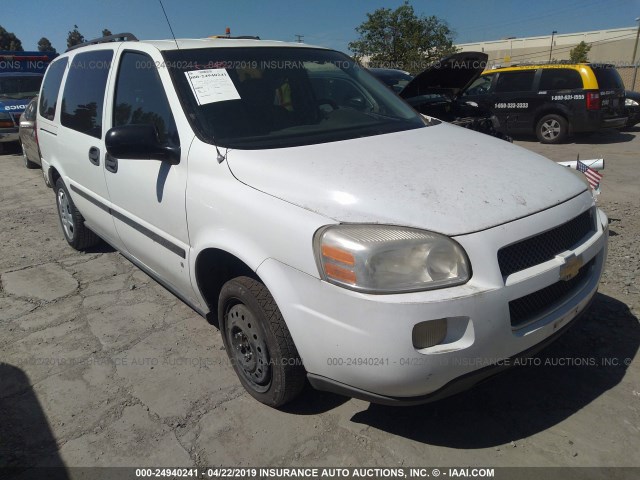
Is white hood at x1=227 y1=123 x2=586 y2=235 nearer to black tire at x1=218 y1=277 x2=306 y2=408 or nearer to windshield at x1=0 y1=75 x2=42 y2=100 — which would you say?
black tire at x1=218 y1=277 x2=306 y2=408

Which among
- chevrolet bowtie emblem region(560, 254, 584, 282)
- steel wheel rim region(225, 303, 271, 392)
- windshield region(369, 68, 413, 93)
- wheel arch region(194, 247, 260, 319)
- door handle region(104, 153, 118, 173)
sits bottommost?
steel wheel rim region(225, 303, 271, 392)

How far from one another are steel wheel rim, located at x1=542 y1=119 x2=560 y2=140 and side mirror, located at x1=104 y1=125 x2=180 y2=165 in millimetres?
10378

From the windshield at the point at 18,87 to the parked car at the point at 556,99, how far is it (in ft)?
35.0

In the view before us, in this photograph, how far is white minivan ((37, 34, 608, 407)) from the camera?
1931 millimetres

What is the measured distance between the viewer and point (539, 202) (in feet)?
7.23

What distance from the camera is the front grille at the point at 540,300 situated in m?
2.08

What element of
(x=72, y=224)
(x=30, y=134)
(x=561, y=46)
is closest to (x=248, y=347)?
(x=72, y=224)

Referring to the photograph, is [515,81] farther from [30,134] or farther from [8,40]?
[8,40]

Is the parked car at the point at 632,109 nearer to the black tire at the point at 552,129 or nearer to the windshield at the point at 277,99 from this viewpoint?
the black tire at the point at 552,129

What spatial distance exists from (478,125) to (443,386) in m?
5.71

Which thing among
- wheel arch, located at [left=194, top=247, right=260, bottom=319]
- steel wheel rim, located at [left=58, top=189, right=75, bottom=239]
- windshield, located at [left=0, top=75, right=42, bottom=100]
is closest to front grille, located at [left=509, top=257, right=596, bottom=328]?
wheel arch, located at [left=194, top=247, right=260, bottom=319]

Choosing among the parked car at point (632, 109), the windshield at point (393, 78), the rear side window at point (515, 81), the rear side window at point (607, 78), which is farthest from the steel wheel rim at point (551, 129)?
the windshield at point (393, 78)

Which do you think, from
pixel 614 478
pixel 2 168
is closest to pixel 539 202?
pixel 614 478

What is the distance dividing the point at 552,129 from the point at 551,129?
0.02m
